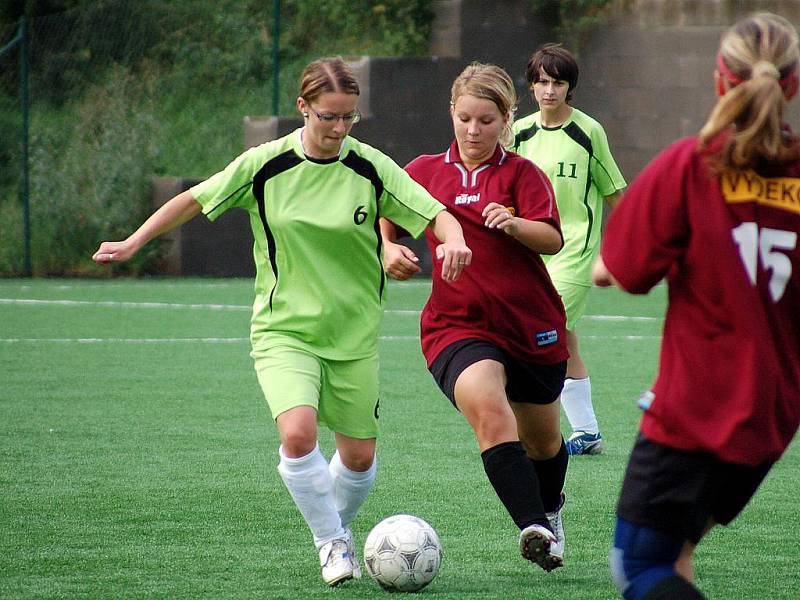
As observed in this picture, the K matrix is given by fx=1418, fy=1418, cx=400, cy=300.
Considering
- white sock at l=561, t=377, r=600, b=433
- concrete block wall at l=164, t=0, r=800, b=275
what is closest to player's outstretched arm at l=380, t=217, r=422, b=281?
white sock at l=561, t=377, r=600, b=433

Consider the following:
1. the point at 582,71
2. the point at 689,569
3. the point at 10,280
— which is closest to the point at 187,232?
the point at 10,280

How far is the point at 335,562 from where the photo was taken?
14.8ft

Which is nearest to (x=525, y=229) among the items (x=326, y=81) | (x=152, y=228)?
(x=326, y=81)

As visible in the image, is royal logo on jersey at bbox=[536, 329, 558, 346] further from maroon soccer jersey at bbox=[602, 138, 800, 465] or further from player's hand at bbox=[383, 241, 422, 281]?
maroon soccer jersey at bbox=[602, 138, 800, 465]

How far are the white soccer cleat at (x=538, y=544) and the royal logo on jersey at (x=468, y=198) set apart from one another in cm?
116

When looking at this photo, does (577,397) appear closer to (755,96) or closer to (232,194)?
(232,194)

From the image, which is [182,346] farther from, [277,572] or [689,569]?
[689,569]

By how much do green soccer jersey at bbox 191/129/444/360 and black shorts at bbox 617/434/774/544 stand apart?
5.77ft

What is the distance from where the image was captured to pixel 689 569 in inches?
126

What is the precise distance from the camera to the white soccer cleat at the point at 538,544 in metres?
4.32

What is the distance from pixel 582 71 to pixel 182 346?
9.49m

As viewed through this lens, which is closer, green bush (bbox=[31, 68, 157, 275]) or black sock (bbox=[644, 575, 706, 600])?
black sock (bbox=[644, 575, 706, 600])

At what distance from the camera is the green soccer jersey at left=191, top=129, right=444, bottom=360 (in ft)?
15.2

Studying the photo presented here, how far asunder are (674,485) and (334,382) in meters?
1.92
